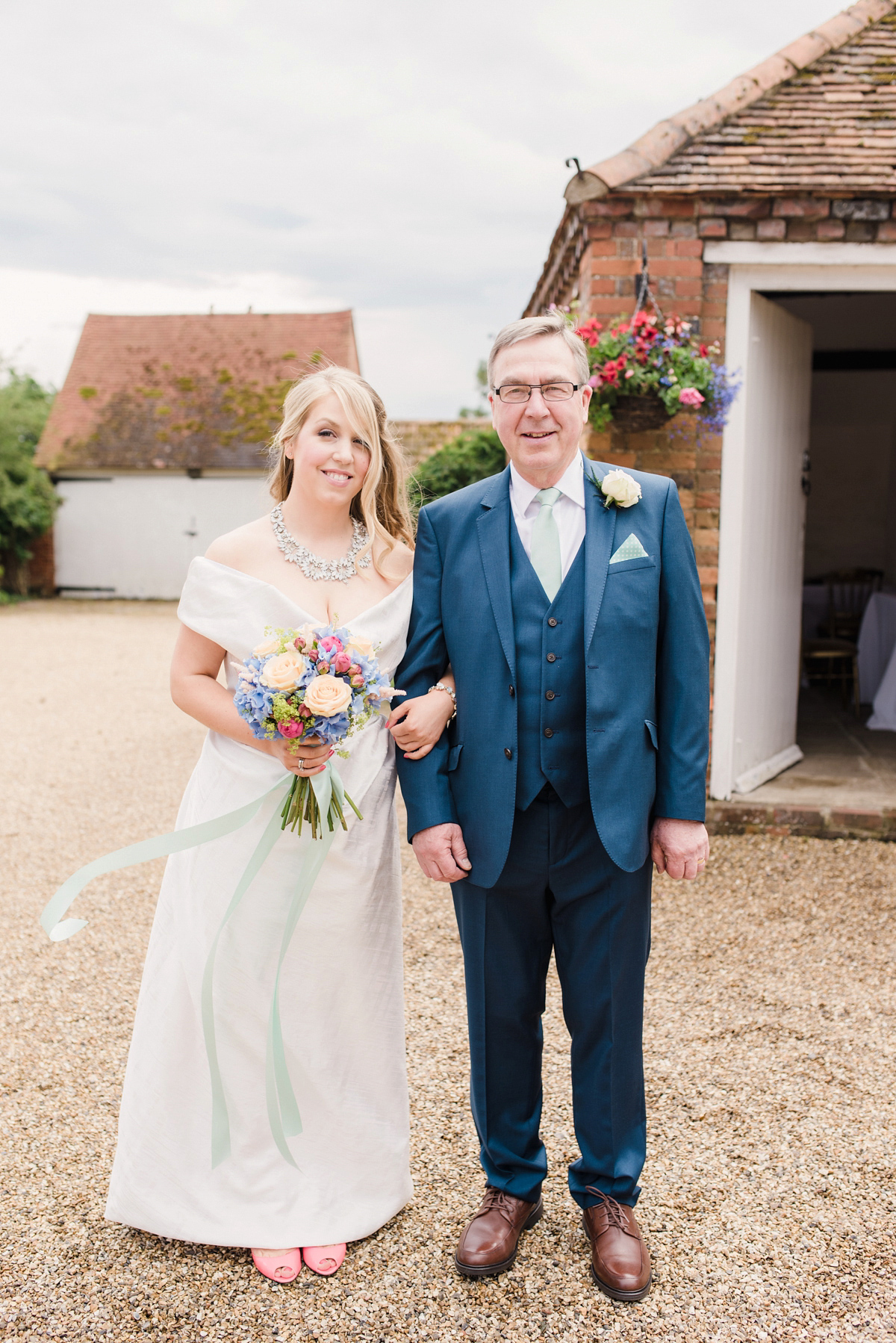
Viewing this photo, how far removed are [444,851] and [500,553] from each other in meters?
Result: 0.71

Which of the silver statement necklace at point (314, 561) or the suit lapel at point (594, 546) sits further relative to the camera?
the silver statement necklace at point (314, 561)

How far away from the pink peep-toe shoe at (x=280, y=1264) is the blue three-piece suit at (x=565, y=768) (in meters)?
0.53

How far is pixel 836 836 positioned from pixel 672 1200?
11.4 ft

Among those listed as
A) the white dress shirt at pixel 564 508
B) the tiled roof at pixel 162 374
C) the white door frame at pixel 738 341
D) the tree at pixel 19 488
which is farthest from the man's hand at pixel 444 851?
the tree at pixel 19 488

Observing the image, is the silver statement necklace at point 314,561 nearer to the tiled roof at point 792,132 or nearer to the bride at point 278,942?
the bride at point 278,942

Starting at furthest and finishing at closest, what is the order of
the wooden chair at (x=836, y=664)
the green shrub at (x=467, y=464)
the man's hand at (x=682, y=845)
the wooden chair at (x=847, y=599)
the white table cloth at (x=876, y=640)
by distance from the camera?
1. the wooden chair at (x=847, y=599)
2. the wooden chair at (x=836, y=664)
3. the white table cloth at (x=876, y=640)
4. the green shrub at (x=467, y=464)
5. the man's hand at (x=682, y=845)

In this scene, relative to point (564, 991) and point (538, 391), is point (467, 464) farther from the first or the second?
point (564, 991)

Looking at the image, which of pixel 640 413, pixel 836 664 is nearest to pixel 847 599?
pixel 836 664

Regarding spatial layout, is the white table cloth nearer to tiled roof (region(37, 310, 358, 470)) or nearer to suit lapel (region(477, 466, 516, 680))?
suit lapel (region(477, 466, 516, 680))

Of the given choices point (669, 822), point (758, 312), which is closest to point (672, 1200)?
point (669, 822)

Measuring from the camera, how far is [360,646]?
217 centimetres

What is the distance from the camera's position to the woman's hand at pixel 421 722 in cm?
233

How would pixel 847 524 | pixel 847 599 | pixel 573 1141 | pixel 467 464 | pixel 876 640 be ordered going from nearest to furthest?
1. pixel 573 1141
2. pixel 467 464
3. pixel 876 640
4. pixel 847 599
5. pixel 847 524

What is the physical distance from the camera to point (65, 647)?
1450 centimetres
